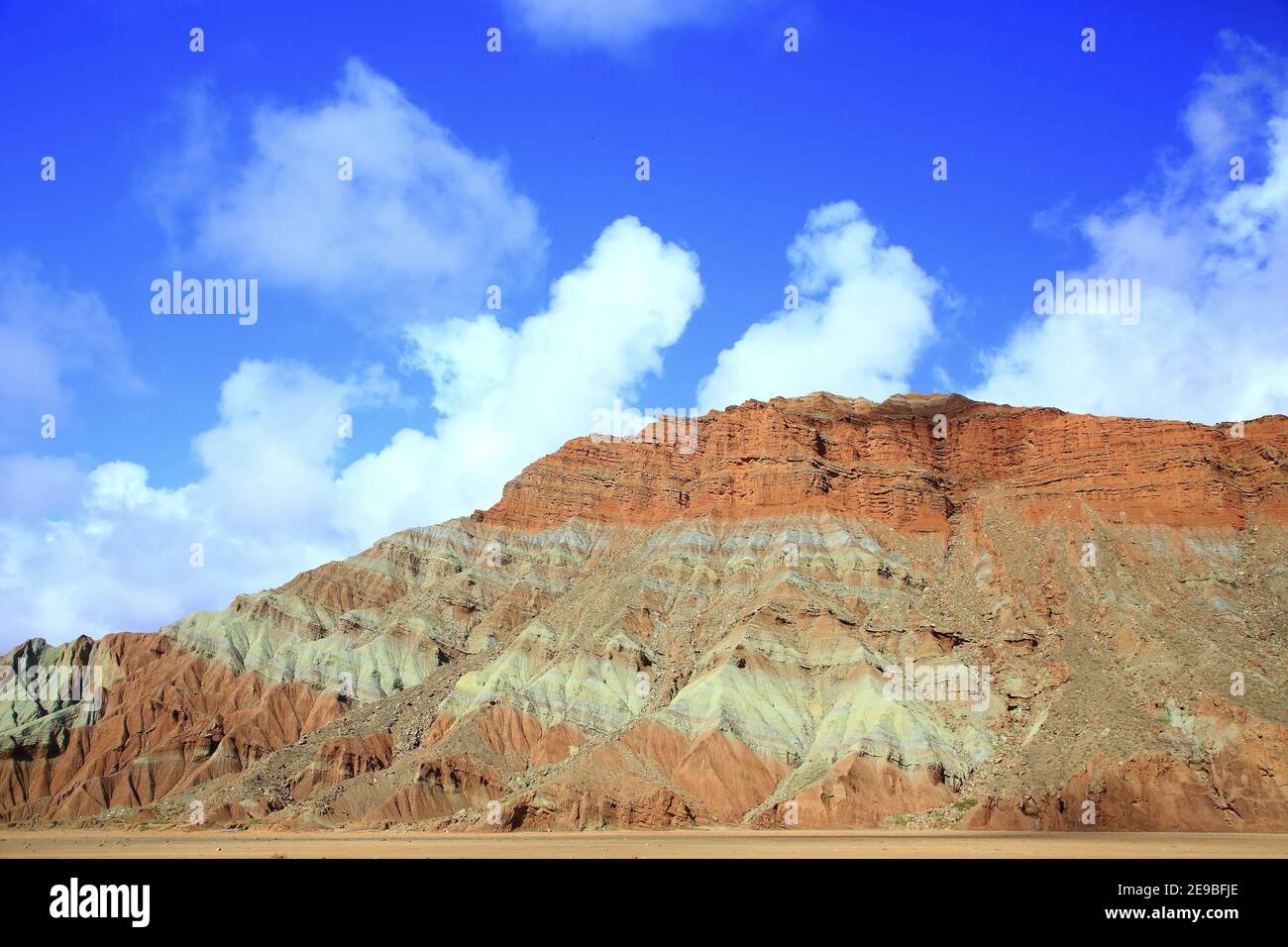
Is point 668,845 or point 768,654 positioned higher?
point 768,654

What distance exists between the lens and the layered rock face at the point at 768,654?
73.7 m

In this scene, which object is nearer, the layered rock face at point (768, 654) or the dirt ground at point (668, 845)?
the dirt ground at point (668, 845)

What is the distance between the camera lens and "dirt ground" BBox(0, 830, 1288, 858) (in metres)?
47.8

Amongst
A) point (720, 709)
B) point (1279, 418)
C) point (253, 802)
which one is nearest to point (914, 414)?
point (1279, 418)

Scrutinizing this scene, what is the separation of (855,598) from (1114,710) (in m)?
30.3

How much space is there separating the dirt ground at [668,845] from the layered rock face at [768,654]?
558 centimetres

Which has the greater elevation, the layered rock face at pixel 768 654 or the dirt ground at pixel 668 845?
the layered rock face at pixel 768 654

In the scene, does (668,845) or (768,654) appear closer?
(668,845)

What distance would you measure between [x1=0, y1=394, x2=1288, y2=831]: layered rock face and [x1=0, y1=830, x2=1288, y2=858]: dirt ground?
5580mm

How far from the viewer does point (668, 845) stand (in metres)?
55.9

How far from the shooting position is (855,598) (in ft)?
329

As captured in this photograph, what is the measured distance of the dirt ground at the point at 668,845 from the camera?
157ft

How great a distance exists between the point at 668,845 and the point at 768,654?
37391mm
